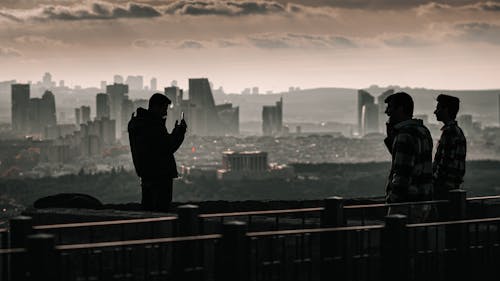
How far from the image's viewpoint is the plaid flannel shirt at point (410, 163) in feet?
39.0

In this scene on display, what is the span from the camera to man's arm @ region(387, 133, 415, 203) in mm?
11852

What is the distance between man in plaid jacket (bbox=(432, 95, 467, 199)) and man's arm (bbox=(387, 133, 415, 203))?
162 cm

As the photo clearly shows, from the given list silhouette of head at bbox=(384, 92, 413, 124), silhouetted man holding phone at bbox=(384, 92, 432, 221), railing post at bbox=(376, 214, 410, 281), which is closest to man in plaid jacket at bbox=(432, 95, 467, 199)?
silhouetted man holding phone at bbox=(384, 92, 432, 221)

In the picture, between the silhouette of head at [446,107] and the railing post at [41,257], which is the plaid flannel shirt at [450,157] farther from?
the railing post at [41,257]

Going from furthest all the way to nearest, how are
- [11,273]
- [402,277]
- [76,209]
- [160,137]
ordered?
[76,209] < [160,137] < [402,277] < [11,273]

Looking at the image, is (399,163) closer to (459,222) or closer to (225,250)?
(459,222)

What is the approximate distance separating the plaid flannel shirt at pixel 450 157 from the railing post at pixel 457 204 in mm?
428

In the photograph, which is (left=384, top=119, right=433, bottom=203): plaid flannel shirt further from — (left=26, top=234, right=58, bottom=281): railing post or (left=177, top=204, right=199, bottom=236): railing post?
(left=26, top=234, right=58, bottom=281): railing post

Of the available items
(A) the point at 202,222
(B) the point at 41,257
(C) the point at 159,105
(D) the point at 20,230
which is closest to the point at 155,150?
(C) the point at 159,105

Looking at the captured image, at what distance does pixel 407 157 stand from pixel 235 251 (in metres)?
3.00

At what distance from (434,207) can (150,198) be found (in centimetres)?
423

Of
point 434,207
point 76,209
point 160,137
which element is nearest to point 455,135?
point 434,207

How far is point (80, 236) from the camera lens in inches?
607

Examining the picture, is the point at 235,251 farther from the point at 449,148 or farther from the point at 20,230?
the point at 449,148
